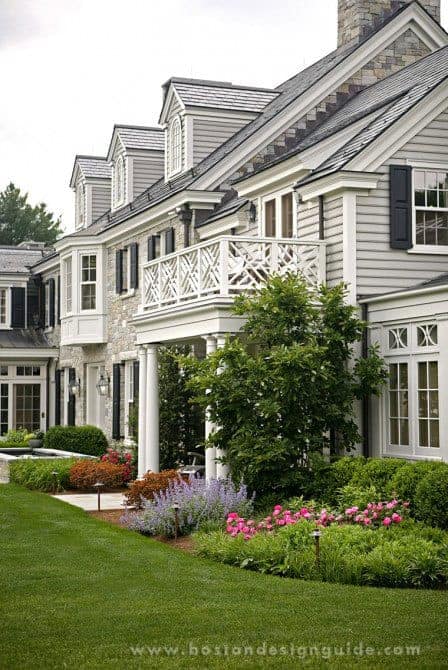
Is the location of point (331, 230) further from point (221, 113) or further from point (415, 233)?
point (221, 113)

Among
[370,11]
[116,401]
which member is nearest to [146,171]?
[116,401]

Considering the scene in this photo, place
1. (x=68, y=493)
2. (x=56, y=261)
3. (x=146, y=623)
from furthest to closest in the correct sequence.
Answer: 1. (x=56, y=261)
2. (x=68, y=493)
3. (x=146, y=623)

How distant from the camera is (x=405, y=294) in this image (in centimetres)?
1584

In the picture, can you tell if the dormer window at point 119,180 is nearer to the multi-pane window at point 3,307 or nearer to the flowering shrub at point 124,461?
the flowering shrub at point 124,461

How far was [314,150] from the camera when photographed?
18.6 m

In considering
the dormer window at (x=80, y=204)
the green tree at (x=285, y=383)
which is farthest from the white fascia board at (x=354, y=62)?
the dormer window at (x=80, y=204)

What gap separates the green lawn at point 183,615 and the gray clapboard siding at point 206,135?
47.7 ft

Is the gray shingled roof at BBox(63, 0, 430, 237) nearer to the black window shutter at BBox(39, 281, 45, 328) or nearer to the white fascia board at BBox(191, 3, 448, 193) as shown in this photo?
the white fascia board at BBox(191, 3, 448, 193)

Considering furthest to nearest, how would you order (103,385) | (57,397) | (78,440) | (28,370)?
(28,370)
(57,397)
(103,385)
(78,440)

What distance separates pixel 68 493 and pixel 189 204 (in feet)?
22.3

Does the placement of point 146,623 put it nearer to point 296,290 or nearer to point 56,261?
point 296,290

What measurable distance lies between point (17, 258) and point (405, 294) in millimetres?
27401

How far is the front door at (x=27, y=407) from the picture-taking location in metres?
36.5

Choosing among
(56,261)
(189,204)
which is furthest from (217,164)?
(56,261)
